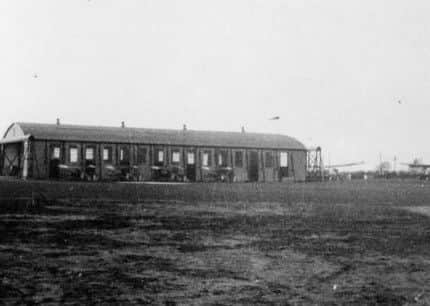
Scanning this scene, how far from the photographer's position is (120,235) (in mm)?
10109

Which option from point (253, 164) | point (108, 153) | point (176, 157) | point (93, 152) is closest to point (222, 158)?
point (253, 164)

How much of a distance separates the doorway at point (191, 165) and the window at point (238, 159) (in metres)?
3.51

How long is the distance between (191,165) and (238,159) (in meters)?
4.12

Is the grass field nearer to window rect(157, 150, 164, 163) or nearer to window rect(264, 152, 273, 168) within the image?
window rect(157, 150, 164, 163)

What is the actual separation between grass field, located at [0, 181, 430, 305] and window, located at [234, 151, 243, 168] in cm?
3337

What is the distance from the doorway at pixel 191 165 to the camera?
45.8 meters

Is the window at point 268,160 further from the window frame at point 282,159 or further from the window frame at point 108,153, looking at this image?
the window frame at point 108,153

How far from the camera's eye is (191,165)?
4622 centimetres

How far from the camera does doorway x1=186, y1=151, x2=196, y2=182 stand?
150 ft

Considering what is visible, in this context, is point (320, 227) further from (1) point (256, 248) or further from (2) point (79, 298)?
(2) point (79, 298)

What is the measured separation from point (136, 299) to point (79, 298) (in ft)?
1.88

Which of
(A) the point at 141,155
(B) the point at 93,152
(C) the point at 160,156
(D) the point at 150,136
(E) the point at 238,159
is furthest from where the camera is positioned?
(E) the point at 238,159

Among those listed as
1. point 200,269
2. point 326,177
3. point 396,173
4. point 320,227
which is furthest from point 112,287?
point 396,173

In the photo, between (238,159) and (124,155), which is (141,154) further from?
(238,159)
